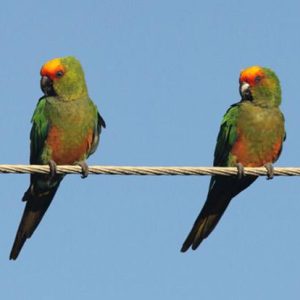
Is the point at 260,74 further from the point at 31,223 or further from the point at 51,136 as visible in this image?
the point at 31,223

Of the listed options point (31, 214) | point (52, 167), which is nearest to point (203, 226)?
point (31, 214)

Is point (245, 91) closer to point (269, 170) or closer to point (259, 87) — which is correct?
point (259, 87)

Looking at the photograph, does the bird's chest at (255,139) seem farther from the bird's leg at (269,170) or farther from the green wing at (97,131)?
the green wing at (97,131)

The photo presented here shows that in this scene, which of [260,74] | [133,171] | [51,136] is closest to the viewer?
[133,171]

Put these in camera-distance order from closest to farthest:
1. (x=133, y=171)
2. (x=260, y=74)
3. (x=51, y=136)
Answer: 1. (x=133, y=171)
2. (x=51, y=136)
3. (x=260, y=74)

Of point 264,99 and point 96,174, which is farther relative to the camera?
point 264,99

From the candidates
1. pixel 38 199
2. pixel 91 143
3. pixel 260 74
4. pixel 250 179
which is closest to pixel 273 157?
pixel 250 179

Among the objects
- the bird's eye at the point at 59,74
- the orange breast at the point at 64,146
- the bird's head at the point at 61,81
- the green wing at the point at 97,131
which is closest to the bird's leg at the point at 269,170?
the green wing at the point at 97,131

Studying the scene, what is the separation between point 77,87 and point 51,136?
27.4 inches

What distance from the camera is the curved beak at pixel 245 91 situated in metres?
10.3

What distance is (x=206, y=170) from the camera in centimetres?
745

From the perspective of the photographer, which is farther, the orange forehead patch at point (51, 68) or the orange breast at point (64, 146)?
the orange forehead patch at point (51, 68)

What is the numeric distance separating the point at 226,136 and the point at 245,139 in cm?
25

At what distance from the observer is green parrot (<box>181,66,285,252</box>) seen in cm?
997
